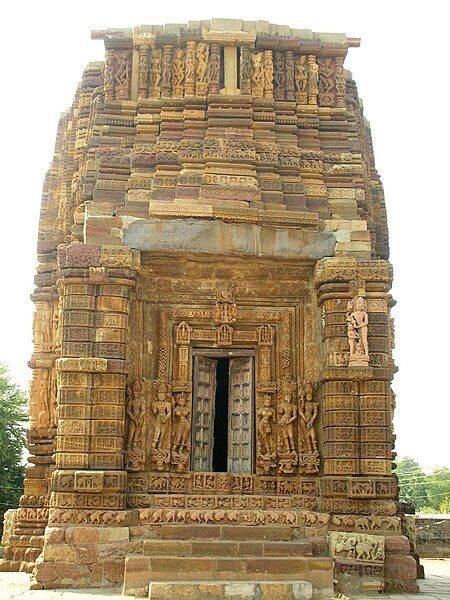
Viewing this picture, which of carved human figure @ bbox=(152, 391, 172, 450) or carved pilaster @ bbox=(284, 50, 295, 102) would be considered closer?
carved human figure @ bbox=(152, 391, 172, 450)

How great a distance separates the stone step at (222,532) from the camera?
11578 mm

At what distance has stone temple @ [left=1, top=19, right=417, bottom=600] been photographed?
1149cm

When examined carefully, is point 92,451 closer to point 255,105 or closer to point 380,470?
point 380,470

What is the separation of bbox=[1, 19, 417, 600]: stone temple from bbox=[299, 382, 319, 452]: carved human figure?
2 centimetres

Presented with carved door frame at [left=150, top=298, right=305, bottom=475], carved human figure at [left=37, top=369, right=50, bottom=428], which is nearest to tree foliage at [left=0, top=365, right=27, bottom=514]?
carved human figure at [left=37, top=369, right=50, bottom=428]

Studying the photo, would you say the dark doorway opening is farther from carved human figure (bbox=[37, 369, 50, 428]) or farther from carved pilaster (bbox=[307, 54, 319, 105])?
carved pilaster (bbox=[307, 54, 319, 105])

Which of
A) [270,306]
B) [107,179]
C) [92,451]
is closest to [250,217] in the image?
[270,306]

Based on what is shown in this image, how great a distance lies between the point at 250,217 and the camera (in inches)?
507

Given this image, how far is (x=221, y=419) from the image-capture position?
1471cm

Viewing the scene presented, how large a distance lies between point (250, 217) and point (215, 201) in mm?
651

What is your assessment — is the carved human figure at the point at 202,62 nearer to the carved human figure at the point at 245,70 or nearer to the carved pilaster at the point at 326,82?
the carved human figure at the point at 245,70

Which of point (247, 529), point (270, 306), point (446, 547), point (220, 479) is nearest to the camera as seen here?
point (247, 529)

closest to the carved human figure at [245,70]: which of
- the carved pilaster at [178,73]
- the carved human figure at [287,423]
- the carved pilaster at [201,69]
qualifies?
the carved pilaster at [201,69]

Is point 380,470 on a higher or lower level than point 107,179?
lower
